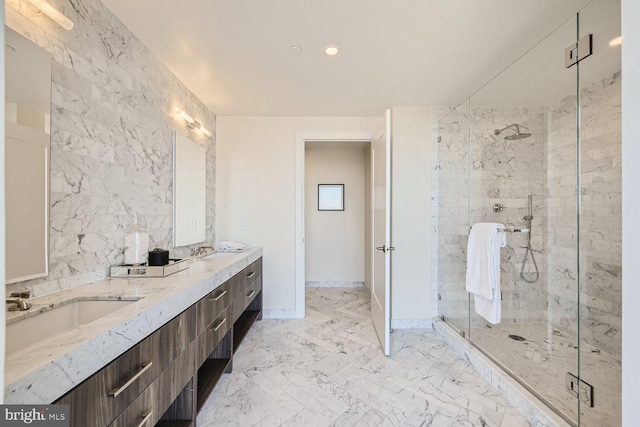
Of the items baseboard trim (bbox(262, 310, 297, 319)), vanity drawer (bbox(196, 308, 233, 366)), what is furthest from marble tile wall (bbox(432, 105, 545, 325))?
vanity drawer (bbox(196, 308, 233, 366))

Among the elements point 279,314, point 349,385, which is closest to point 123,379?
point 349,385

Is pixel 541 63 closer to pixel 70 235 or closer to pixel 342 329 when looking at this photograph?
pixel 342 329

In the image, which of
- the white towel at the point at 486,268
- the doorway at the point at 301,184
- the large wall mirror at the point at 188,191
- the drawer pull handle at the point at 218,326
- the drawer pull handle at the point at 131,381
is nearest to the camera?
the drawer pull handle at the point at 131,381

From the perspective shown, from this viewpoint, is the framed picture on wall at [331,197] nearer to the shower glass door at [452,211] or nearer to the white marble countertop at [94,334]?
the shower glass door at [452,211]

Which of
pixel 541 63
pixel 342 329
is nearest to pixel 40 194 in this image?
pixel 342 329

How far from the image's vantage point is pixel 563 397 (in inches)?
60.5

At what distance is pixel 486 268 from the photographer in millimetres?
2160

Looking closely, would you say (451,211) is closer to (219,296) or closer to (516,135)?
(516,135)

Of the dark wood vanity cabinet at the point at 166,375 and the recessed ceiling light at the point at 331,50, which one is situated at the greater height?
the recessed ceiling light at the point at 331,50

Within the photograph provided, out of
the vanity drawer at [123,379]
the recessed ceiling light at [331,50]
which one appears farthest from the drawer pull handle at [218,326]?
the recessed ceiling light at [331,50]

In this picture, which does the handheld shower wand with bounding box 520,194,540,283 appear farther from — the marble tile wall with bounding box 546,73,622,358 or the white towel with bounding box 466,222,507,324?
the white towel with bounding box 466,222,507,324

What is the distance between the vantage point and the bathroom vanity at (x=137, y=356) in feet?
2.21

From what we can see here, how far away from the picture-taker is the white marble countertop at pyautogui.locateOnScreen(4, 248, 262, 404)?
617 mm

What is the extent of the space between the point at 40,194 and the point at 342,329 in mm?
2537
